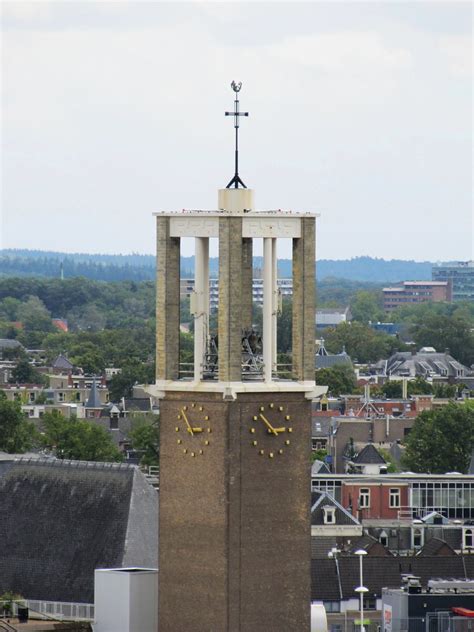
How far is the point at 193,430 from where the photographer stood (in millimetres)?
54469

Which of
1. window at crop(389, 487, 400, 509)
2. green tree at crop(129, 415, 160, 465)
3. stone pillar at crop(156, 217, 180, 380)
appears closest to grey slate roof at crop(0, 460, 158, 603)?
stone pillar at crop(156, 217, 180, 380)

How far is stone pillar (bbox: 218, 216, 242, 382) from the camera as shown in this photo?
5438 cm

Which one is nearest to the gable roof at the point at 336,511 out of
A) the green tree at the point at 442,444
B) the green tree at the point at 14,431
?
the green tree at the point at 14,431

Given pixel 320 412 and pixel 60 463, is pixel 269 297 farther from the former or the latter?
pixel 320 412

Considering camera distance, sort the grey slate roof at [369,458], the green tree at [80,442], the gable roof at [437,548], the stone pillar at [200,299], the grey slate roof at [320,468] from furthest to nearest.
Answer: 1. the grey slate roof at [369,458]
2. the green tree at [80,442]
3. the grey slate roof at [320,468]
4. the gable roof at [437,548]
5. the stone pillar at [200,299]

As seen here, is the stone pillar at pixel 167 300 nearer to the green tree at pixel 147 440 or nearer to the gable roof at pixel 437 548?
the gable roof at pixel 437 548

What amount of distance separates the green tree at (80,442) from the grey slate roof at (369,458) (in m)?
10.6

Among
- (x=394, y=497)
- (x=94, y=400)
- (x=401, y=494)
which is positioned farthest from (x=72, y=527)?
(x=94, y=400)

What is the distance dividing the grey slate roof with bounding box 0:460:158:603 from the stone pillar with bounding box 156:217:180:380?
31.9 ft

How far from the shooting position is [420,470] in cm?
14762

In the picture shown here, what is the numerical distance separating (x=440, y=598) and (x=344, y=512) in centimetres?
4064

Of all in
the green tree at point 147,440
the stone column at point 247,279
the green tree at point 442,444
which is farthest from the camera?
the green tree at point 442,444

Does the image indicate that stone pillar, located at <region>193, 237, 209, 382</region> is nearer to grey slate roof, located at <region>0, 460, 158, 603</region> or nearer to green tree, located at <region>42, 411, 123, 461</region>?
grey slate roof, located at <region>0, 460, 158, 603</region>

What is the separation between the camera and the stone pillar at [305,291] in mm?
55375
